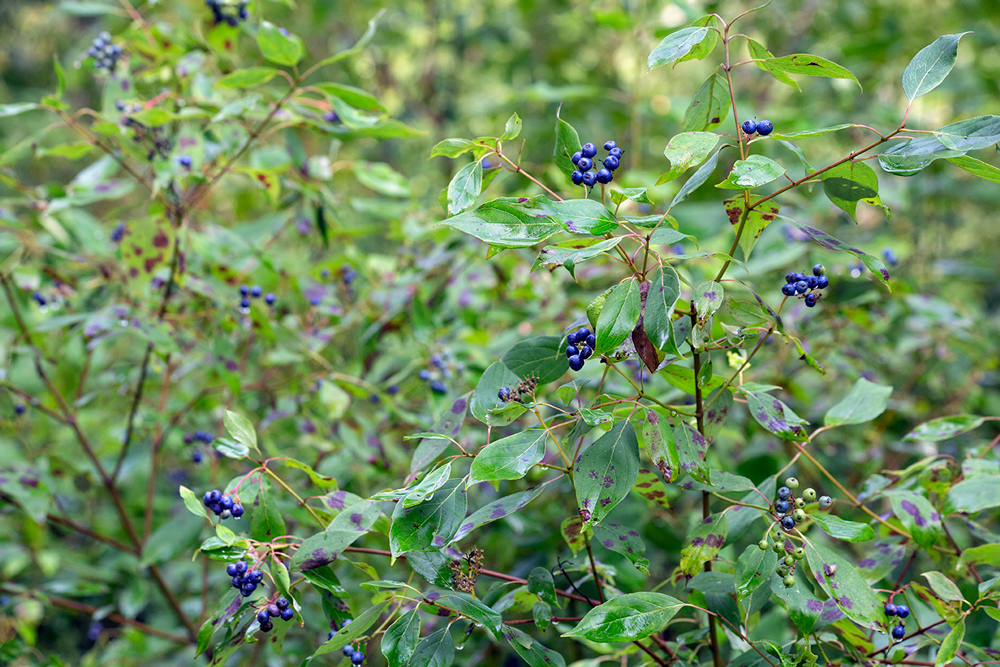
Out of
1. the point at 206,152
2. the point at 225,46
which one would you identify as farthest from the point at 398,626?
the point at 225,46

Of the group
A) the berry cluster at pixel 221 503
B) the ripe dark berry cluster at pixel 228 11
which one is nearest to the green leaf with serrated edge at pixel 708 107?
the berry cluster at pixel 221 503

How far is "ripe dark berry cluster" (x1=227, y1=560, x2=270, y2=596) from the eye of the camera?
0.82m

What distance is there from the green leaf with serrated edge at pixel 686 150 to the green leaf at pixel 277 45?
2.82 ft

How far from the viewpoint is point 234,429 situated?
36.4 inches

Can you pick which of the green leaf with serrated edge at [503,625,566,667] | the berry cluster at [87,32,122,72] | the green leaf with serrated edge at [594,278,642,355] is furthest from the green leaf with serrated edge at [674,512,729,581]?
the berry cluster at [87,32,122,72]

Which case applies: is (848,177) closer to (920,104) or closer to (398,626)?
(398,626)

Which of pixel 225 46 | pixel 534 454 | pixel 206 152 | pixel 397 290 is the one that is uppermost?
pixel 225 46

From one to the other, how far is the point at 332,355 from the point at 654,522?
1060 mm

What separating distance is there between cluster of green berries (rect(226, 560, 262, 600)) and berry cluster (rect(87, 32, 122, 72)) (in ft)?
4.30

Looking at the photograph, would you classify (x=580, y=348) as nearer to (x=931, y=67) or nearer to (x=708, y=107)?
(x=708, y=107)

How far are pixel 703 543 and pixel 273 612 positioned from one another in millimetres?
568

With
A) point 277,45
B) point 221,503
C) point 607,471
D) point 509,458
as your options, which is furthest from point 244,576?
point 277,45

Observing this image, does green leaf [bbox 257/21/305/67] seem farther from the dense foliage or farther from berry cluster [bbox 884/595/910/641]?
berry cluster [bbox 884/595/910/641]

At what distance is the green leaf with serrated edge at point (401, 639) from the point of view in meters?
0.81
